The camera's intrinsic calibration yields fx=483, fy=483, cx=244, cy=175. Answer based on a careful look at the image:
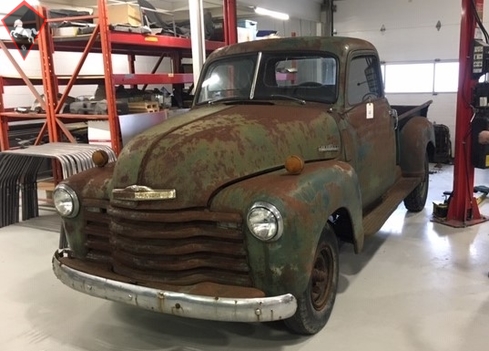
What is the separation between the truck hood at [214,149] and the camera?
265cm

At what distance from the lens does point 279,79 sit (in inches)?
152

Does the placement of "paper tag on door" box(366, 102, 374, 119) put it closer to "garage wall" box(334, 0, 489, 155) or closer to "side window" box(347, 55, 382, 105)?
"side window" box(347, 55, 382, 105)

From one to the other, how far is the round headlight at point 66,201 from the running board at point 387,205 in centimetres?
203

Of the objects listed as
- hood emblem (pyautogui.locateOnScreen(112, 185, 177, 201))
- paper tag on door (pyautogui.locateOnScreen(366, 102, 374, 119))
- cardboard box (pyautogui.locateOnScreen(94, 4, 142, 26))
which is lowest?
hood emblem (pyautogui.locateOnScreen(112, 185, 177, 201))

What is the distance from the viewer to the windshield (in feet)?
12.2

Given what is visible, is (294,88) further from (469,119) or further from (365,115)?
(469,119)

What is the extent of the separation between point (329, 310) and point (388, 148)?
2.00m

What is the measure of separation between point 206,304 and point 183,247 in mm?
354

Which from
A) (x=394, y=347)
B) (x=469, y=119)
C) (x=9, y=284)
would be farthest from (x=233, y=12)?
(x=394, y=347)

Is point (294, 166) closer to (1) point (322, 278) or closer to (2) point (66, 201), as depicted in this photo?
(1) point (322, 278)

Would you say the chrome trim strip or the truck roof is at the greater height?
the truck roof

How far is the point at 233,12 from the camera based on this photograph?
643 centimetres

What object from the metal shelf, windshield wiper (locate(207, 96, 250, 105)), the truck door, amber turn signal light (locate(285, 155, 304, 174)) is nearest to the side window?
the truck door

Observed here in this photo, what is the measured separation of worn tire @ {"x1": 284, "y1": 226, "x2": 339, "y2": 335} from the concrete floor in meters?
0.10
